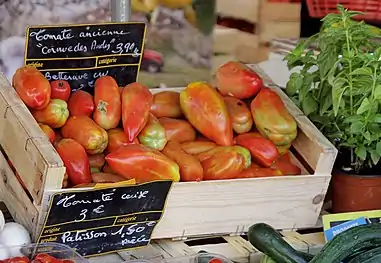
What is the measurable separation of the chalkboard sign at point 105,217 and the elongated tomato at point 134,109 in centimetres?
19

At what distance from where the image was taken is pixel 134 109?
1671 millimetres

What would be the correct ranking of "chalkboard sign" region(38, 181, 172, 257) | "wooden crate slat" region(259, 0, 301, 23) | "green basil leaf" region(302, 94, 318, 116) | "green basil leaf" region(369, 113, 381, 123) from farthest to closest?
"wooden crate slat" region(259, 0, 301, 23)
"green basil leaf" region(302, 94, 318, 116)
"green basil leaf" region(369, 113, 381, 123)
"chalkboard sign" region(38, 181, 172, 257)

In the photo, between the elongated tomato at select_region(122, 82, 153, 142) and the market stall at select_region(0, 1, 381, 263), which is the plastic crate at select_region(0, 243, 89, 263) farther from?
the elongated tomato at select_region(122, 82, 153, 142)

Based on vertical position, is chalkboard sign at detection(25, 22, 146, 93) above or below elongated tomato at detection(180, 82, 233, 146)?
above

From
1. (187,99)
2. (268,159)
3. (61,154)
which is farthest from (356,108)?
(61,154)

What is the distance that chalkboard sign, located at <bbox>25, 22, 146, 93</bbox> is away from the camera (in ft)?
5.61

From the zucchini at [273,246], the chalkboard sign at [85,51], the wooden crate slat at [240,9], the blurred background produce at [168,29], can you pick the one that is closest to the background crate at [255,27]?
the wooden crate slat at [240,9]

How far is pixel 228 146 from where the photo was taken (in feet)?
5.65

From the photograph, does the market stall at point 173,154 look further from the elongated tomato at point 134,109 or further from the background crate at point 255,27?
the background crate at point 255,27

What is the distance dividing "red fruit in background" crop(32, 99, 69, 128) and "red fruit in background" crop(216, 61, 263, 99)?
439mm

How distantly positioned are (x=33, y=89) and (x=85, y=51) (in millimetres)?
207

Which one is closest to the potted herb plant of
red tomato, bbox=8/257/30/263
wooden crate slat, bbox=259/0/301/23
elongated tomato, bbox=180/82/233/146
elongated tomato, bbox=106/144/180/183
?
elongated tomato, bbox=180/82/233/146

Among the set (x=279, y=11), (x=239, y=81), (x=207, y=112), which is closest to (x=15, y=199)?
(x=207, y=112)

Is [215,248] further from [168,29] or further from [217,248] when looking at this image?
[168,29]
